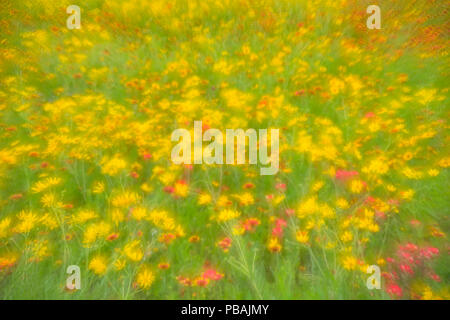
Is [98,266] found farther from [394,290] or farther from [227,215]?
[394,290]

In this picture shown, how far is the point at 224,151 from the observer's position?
179cm

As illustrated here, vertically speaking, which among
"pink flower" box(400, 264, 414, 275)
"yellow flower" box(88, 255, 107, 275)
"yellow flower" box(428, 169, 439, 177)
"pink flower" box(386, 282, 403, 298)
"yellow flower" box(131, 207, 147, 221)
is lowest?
"pink flower" box(386, 282, 403, 298)

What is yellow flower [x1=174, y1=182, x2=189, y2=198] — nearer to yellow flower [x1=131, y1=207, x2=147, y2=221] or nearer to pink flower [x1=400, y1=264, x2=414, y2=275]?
yellow flower [x1=131, y1=207, x2=147, y2=221]

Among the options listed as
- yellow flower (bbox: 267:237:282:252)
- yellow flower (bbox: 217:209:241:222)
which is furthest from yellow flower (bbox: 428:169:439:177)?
yellow flower (bbox: 217:209:241:222)

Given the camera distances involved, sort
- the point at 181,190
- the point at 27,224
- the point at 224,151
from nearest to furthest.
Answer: the point at 27,224
the point at 181,190
the point at 224,151

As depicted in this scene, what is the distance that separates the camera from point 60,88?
7.63ft

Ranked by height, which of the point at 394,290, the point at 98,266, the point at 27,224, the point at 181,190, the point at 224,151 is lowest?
the point at 394,290

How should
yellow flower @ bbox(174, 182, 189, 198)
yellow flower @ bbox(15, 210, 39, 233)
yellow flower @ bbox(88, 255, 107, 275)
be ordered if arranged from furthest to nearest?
yellow flower @ bbox(174, 182, 189, 198) → yellow flower @ bbox(15, 210, 39, 233) → yellow flower @ bbox(88, 255, 107, 275)

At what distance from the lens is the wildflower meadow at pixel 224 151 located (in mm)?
1271

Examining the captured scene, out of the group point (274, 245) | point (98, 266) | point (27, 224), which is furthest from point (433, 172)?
point (27, 224)

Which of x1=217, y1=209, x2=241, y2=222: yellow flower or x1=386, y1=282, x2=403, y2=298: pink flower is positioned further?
x1=217, y1=209, x2=241, y2=222: yellow flower

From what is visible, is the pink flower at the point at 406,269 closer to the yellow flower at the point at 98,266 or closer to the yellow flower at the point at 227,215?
the yellow flower at the point at 227,215

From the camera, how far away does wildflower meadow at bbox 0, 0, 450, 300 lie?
127 cm

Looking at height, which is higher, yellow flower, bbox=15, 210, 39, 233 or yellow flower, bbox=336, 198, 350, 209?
yellow flower, bbox=336, 198, 350, 209
